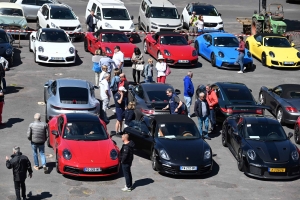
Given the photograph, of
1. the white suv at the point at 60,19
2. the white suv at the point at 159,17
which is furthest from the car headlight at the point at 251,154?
the white suv at the point at 159,17

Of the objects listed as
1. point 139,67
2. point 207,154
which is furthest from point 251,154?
point 139,67

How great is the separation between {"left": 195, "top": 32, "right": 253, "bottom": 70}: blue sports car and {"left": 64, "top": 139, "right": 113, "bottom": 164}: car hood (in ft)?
46.1

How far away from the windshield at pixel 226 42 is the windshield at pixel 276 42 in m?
1.48

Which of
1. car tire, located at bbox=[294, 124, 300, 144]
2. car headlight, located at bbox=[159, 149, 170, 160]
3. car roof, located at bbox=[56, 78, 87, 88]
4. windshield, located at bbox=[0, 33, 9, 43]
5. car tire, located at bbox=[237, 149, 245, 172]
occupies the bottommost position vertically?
car tire, located at bbox=[294, 124, 300, 144]

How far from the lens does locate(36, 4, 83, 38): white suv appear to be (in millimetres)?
36594

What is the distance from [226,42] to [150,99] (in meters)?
10.6

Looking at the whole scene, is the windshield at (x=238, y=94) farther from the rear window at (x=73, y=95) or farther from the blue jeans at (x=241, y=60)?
the blue jeans at (x=241, y=60)

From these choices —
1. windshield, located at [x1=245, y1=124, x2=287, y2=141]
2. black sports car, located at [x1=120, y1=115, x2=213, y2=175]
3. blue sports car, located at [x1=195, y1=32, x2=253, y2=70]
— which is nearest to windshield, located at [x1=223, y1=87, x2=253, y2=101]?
windshield, located at [x1=245, y1=124, x2=287, y2=141]

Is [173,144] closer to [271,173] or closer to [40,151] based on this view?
[271,173]

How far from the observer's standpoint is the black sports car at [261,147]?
1991cm

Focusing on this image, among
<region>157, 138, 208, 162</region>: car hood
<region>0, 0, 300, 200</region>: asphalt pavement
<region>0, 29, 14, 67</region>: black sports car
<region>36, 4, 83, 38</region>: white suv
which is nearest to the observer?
<region>0, 0, 300, 200</region>: asphalt pavement

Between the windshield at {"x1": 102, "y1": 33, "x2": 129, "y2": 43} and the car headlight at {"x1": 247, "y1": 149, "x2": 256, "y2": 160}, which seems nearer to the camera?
the car headlight at {"x1": 247, "y1": 149, "x2": 256, "y2": 160}

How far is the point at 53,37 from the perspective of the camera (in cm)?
3275

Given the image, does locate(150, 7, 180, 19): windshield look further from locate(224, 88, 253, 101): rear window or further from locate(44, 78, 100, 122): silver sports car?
locate(44, 78, 100, 122): silver sports car
